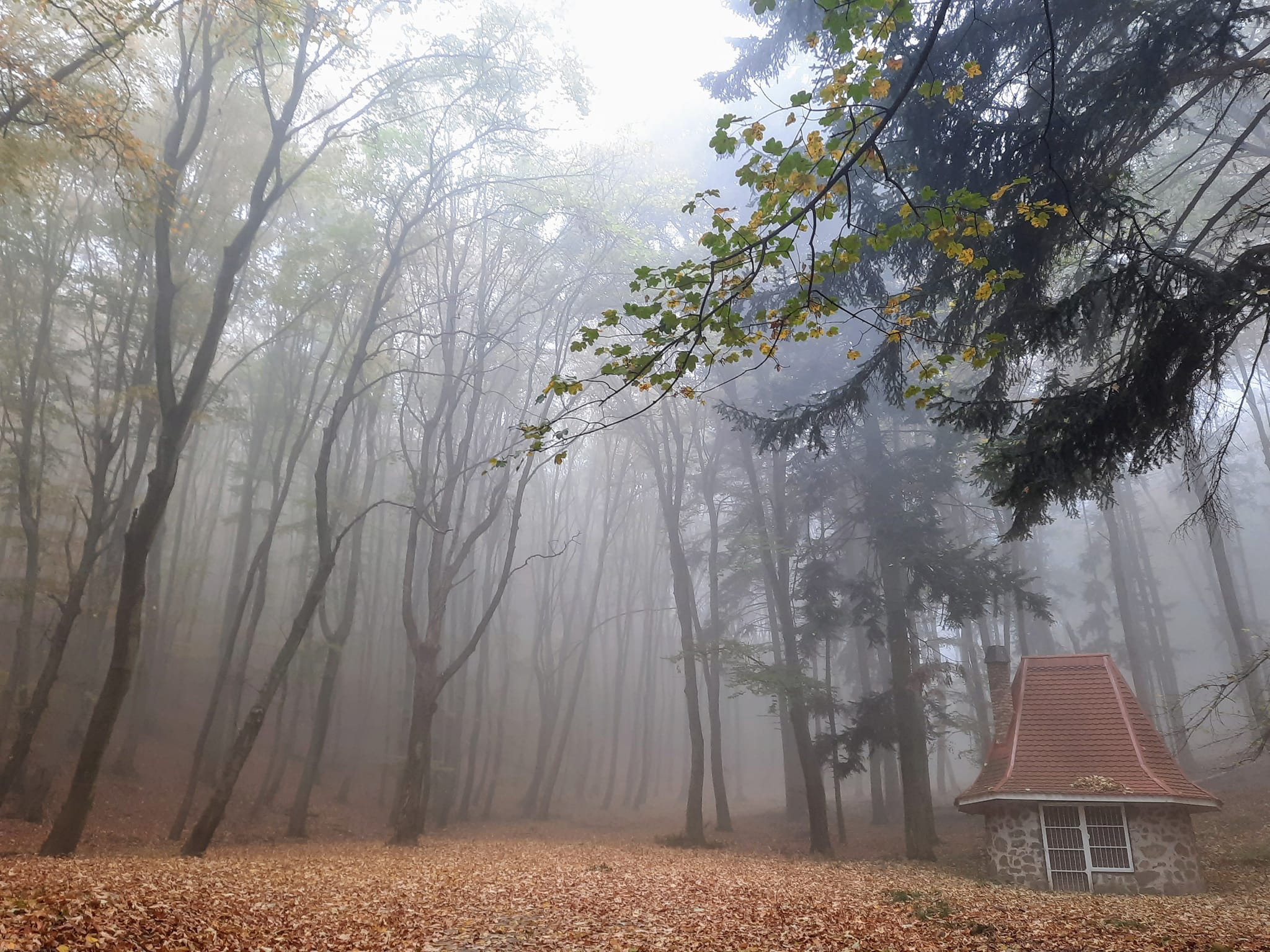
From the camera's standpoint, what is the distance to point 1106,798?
1295cm

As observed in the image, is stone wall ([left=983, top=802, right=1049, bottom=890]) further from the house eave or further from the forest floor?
the forest floor

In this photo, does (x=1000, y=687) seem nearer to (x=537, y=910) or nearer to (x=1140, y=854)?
(x=1140, y=854)

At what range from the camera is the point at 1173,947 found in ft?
20.9

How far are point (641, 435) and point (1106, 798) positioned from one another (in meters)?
13.6

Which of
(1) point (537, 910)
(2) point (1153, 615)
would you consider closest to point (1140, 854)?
(1) point (537, 910)

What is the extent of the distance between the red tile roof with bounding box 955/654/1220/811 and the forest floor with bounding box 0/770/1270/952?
1666mm

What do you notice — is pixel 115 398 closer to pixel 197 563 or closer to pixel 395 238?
pixel 395 238

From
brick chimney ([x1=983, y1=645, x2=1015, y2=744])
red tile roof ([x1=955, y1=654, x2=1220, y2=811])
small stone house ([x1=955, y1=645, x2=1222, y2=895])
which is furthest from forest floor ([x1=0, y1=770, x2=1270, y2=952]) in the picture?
brick chimney ([x1=983, y1=645, x2=1015, y2=744])

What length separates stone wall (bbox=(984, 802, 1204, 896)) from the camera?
12773 mm

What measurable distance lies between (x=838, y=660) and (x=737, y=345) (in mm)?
27617

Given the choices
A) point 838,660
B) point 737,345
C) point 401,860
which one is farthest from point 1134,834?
point 838,660

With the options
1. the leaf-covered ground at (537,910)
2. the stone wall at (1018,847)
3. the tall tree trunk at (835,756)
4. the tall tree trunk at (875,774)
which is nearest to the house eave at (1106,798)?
the stone wall at (1018,847)

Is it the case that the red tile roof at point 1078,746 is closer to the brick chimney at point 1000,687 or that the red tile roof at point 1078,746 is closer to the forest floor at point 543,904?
the brick chimney at point 1000,687

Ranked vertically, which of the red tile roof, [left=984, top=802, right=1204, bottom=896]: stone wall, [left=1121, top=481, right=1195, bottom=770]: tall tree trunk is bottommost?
[left=984, top=802, right=1204, bottom=896]: stone wall
